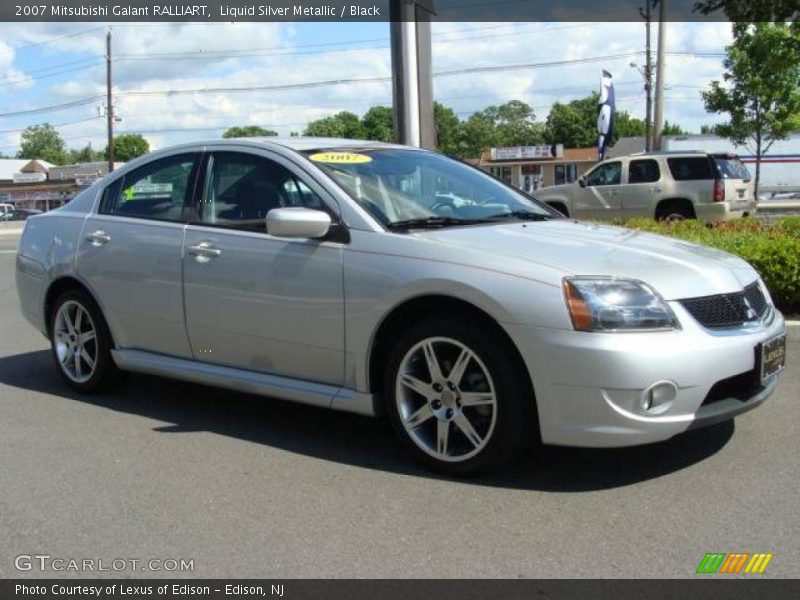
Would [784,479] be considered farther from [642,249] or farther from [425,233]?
[425,233]

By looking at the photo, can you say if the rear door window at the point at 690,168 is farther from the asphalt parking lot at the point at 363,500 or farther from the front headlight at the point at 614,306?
the front headlight at the point at 614,306

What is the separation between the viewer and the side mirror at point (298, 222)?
430 centimetres

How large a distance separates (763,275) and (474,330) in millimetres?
4272

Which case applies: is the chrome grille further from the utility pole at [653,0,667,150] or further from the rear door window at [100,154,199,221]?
the utility pole at [653,0,667,150]

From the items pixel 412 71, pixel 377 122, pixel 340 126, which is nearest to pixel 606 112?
pixel 412 71

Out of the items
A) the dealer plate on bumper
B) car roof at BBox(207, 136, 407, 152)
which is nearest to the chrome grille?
the dealer plate on bumper

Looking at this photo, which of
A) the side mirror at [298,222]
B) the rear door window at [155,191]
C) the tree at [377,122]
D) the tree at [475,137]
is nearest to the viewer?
the side mirror at [298,222]

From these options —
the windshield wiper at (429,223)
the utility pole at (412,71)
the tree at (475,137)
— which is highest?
the tree at (475,137)

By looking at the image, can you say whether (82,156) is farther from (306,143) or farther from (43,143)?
(306,143)

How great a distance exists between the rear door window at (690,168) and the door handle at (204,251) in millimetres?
13158

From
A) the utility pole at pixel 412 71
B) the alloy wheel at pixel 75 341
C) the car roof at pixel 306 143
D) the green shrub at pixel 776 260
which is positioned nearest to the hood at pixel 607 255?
the car roof at pixel 306 143

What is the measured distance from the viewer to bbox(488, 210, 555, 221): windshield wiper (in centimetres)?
481

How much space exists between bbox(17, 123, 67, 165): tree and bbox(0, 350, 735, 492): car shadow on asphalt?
146 m

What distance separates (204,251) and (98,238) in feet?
3.54
